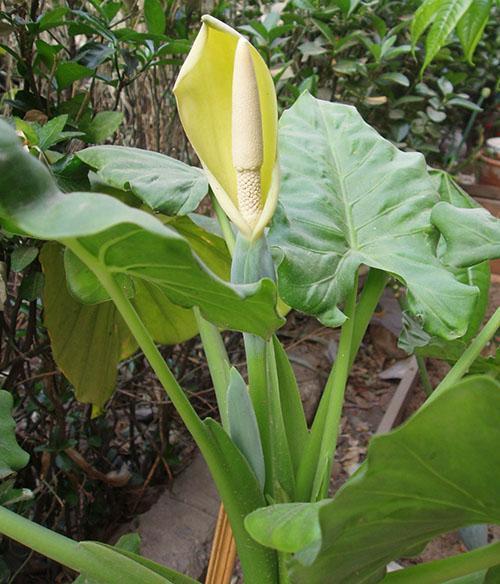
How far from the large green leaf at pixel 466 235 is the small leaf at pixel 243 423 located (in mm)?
235

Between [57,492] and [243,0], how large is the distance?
1234 mm

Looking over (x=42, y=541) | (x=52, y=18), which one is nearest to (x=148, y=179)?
(x=52, y=18)

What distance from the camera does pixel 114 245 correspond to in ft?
1.27

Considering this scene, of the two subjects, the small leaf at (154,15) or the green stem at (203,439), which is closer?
the green stem at (203,439)

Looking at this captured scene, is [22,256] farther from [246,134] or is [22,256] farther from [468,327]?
[468,327]

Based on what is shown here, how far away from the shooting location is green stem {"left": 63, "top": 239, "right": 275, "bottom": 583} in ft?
1.55

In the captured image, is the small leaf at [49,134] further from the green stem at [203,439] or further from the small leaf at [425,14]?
the small leaf at [425,14]

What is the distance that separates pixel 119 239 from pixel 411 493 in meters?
0.24

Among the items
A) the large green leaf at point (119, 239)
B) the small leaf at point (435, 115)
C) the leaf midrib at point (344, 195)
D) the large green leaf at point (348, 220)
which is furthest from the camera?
the small leaf at point (435, 115)

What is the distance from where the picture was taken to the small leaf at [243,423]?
510mm

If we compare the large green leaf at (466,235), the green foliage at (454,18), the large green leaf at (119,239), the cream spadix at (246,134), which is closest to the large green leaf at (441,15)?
the green foliage at (454,18)

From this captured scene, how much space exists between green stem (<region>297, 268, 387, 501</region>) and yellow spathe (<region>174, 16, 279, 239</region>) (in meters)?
0.15

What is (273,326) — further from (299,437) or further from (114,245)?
(299,437)

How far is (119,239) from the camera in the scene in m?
0.37
